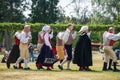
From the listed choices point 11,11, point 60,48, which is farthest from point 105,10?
point 60,48

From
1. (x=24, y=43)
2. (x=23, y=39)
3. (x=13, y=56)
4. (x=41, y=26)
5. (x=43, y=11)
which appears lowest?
(x=13, y=56)

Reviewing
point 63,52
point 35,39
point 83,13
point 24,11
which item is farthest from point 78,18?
point 63,52

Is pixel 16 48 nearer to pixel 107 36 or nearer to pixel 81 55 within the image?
pixel 81 55

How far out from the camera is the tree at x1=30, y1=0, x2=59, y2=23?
64688 millimetres

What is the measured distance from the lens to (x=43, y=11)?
2562 inches

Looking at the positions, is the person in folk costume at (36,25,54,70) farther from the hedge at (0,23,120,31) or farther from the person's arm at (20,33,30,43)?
the hedge at (0,23,120,31)

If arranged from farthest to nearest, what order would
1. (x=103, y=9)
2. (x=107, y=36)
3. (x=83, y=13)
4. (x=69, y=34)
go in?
1. (x=83, y=13)
2. (x=103, y=9)
3. (x=69, y=34)
4. (x=107, y=36)

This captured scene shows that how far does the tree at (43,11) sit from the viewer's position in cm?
6469

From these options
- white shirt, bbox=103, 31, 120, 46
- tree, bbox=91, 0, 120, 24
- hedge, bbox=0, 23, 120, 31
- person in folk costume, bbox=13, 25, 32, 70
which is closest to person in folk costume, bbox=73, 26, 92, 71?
white shirt, bbox=103, 31, 120, 46

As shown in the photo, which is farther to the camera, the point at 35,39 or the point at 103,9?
the point at 35,39

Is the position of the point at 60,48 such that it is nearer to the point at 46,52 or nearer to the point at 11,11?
the point at 46,52

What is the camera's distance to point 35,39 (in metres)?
55.5

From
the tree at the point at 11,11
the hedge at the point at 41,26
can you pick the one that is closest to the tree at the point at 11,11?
the tree at the point at 11,11

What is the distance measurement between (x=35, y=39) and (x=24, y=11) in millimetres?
8293
